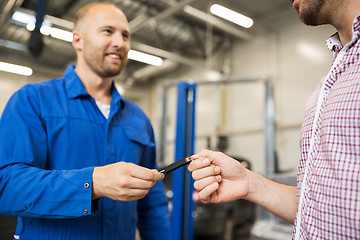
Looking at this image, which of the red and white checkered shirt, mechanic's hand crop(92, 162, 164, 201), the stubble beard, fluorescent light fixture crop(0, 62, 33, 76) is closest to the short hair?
fluorescent light fixture crop(0, 62, 33, 76)

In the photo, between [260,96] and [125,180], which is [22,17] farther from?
[260,96]

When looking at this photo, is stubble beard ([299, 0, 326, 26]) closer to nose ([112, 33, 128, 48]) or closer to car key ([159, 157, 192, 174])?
car key ([159, 157, 192, 174])

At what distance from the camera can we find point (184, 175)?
1.65 meters

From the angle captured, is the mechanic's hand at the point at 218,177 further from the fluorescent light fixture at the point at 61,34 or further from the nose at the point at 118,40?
the fluorescent light fixture at the point at 61,34

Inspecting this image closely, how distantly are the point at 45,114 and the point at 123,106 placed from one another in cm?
36

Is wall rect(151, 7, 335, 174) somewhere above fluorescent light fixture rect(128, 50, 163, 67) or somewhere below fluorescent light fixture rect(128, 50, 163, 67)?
above

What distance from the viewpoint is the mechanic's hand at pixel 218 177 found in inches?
34.4

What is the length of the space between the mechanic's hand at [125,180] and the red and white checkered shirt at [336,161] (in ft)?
1.29

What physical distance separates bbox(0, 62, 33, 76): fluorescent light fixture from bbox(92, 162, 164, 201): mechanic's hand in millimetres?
571

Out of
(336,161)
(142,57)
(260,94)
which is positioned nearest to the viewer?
(336,161)

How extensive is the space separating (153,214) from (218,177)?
0.51 meters

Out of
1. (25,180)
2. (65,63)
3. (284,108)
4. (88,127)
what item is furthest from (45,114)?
(284,108)

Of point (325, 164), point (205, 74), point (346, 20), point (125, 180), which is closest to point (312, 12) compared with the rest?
point (346, 20)

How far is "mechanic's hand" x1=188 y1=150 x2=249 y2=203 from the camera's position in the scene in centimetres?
87
